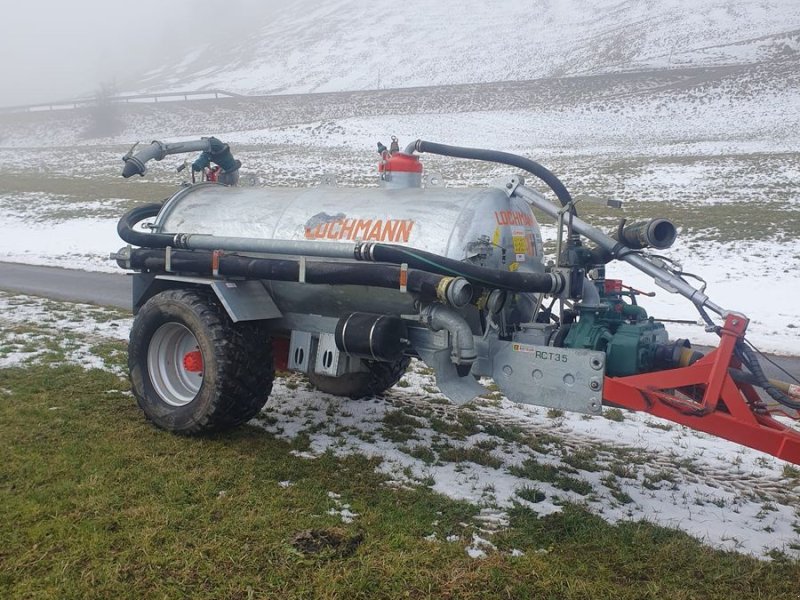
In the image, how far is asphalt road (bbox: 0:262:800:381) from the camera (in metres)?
12.5

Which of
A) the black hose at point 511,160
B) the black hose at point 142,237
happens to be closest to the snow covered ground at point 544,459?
A: the black hose at point 142,237

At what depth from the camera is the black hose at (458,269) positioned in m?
4.75

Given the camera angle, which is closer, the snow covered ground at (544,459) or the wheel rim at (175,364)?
the snow covered ground at (544,459)

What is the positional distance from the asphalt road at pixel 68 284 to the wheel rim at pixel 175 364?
19.4 feet

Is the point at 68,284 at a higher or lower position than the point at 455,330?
lower

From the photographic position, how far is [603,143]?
111ft

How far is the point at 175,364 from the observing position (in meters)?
6.30

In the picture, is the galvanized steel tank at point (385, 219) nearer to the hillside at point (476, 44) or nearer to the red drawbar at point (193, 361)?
the red drawbar at point (193, 361)

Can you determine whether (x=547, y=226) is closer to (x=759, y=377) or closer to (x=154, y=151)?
(x=154, y=151)

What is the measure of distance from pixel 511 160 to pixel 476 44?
2628 inches

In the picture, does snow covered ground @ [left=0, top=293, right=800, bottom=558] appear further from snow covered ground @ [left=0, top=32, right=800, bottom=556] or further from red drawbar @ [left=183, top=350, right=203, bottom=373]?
red drawbar @ [left=183, top=350, right=203, bottom=373]

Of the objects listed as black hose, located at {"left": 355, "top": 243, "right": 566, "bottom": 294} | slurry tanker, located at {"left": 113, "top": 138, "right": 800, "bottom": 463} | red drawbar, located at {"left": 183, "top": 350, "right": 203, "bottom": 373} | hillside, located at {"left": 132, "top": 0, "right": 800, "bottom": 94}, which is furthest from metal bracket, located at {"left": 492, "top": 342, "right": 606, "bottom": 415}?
hillside, located at {"left": 132, "top": 0, "right": 800, "bottom": 94}

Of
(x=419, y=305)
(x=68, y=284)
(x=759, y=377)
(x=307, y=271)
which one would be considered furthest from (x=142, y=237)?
(x=68, y=284)

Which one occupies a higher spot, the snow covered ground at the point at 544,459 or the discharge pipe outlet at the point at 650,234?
the discharge pipe outlet at the point at 650,234
